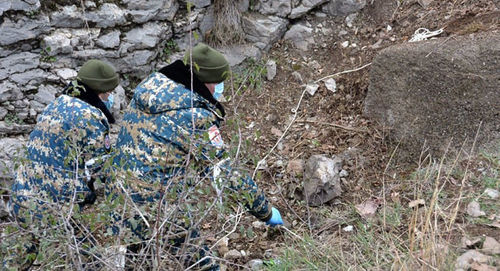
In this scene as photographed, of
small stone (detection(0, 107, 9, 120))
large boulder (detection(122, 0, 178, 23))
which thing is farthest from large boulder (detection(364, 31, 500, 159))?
small stone (detection(0, 107, 9, 120))

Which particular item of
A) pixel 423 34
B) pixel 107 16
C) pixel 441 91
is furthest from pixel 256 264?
pixel 107 16

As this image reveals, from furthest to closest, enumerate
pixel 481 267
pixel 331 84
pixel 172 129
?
pixel 331 84, pixel 172 129, pixel 481 267

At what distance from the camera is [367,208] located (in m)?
3.95

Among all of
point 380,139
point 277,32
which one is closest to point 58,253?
point 380,139

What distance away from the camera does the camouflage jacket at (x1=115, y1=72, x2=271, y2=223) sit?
10.3 ft

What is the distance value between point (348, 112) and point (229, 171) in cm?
243

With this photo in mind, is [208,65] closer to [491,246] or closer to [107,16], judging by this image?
[491,246]

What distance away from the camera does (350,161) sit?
459 centimetres

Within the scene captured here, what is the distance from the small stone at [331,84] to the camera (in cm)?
535

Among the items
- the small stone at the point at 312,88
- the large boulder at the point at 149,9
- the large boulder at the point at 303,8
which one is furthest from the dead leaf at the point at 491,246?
the large boulder at the point at 149,9

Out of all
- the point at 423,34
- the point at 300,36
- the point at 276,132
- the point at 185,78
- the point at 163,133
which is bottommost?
the point at 276,132

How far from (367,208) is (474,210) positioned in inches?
29.0

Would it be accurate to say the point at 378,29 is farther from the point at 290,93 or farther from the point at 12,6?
the point at 12,6

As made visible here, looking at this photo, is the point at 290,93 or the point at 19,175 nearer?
the point at 19,175
